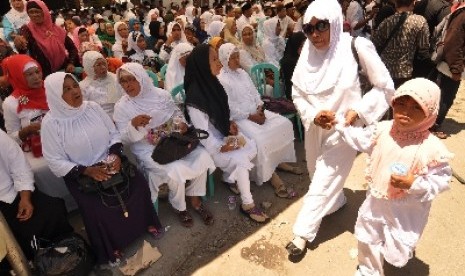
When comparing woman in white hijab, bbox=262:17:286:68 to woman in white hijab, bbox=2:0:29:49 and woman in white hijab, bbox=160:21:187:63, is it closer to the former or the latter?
woman in white hijab, bbox=160:21:187:63

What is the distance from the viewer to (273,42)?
6.43 metres

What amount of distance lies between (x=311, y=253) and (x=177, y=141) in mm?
1508

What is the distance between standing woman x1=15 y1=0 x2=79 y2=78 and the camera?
4.20m

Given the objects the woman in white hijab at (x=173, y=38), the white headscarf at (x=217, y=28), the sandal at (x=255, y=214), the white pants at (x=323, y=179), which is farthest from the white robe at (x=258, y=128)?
the white headscarf at (x=217, y=28)

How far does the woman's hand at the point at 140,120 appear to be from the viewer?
9.95ft

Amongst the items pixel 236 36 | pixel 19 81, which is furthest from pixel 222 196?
pixel 236 36

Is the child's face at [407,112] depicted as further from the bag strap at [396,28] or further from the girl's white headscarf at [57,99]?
the girl's white headscarf at [57,99]

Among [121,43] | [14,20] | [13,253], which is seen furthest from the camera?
[121,43]

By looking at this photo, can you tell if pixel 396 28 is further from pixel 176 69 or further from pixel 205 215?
pixel 205 215

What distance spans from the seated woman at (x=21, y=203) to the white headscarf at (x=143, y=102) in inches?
36.1

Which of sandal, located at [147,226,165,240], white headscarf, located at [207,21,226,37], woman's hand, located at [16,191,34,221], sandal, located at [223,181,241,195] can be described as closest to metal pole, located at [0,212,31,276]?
woman's hand, located at [16,191,34,221]

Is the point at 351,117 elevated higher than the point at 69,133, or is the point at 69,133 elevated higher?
the point at 351,117

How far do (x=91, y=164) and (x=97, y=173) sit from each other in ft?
0.85

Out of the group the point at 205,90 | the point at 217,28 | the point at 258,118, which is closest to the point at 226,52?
the point at 205,90
